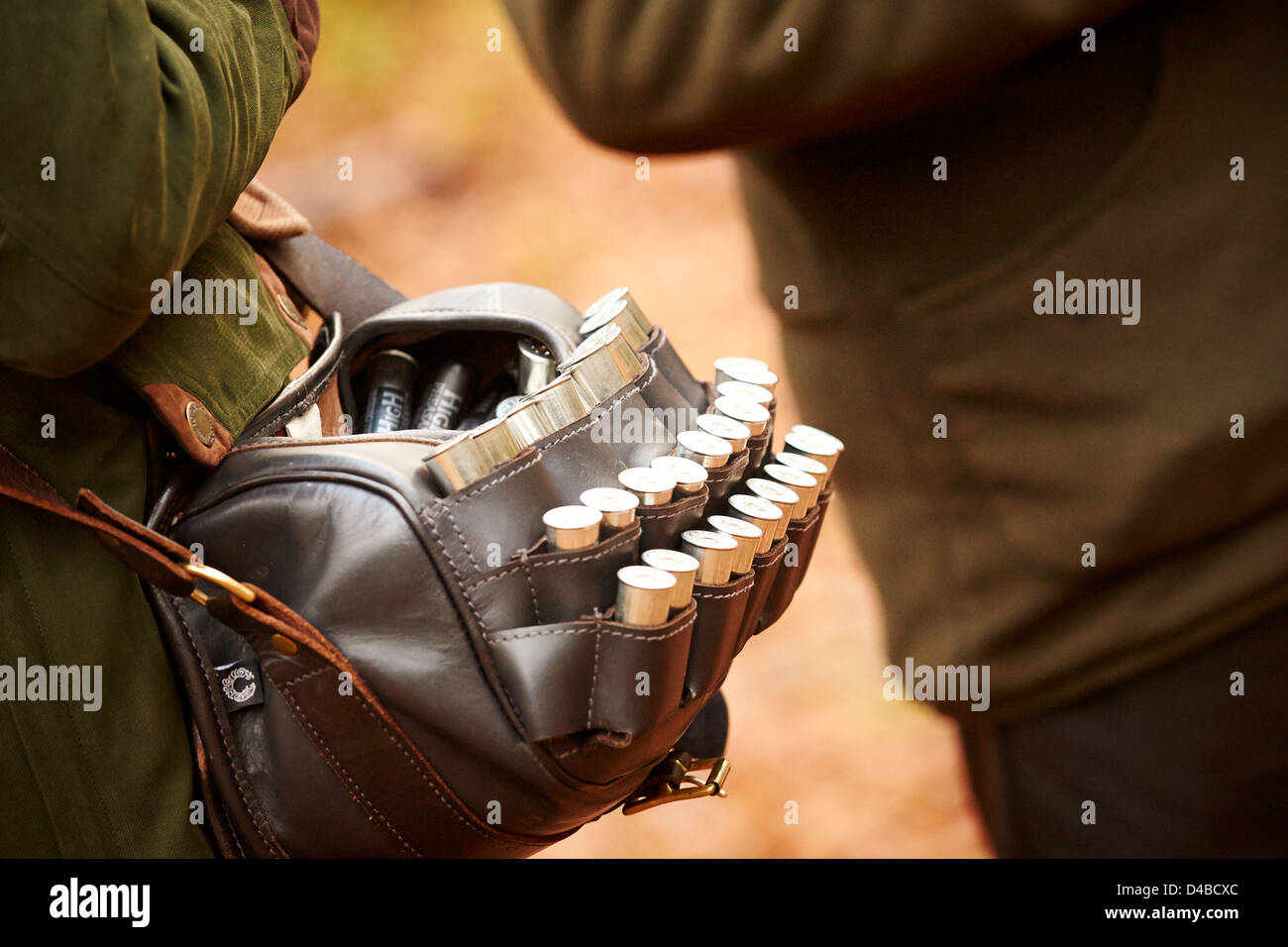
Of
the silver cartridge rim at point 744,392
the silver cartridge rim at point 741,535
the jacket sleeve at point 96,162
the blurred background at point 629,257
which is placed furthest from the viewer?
the blurred background at point 629,257

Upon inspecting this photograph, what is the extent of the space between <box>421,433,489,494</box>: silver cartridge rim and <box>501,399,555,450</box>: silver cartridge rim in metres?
0.03

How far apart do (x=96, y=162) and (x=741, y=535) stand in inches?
17.9

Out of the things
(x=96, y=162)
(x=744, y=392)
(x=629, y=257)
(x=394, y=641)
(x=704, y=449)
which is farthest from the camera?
(x=629, y=257)

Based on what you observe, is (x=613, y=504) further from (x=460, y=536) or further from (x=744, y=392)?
(x=744, y=392)

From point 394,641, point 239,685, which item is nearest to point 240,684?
point 239,685

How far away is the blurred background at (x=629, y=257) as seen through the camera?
236 centimetres

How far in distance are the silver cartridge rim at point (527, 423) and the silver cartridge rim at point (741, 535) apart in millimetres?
136

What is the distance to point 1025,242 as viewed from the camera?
102 centimetres

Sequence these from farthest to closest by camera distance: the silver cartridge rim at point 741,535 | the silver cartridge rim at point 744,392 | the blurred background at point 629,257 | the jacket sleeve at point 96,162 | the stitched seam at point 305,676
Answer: the blurred background at point 629,257
the silver cartridge rim at point 744,392
the silver cartridge rim at point 741,535
the stitched seam at point 305,676
the jacket sleeve at point 96,162

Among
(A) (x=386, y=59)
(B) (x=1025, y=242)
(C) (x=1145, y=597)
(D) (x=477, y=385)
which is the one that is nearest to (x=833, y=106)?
(B) (x=1025, y=242)

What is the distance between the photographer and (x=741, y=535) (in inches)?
31.4

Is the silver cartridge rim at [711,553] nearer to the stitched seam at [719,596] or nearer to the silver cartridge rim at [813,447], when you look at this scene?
the stitched seam at [719,596]

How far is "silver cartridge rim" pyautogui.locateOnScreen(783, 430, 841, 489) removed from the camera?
920mm

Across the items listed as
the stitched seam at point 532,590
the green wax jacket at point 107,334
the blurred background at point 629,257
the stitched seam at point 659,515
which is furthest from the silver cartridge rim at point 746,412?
the blurred background at point 629,257
